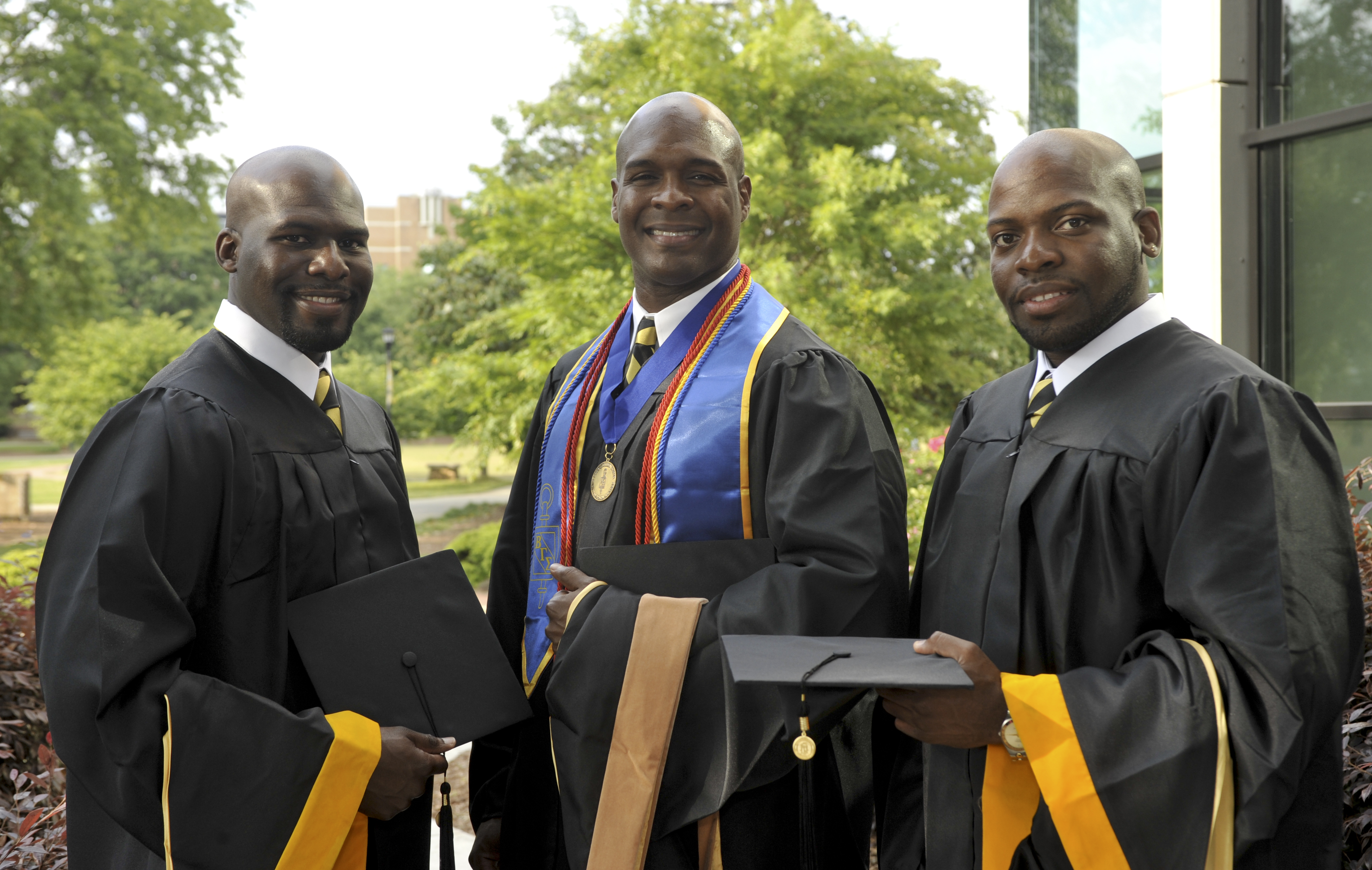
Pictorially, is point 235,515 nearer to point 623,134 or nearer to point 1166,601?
point 623,134

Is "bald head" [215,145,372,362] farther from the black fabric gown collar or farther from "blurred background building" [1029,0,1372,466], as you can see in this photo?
"blurred background building" [1029,0,1372,466]

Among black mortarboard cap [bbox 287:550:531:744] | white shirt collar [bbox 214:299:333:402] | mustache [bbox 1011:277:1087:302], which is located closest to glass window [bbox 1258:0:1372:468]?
mustache [bbox 1011:277:1087:302]

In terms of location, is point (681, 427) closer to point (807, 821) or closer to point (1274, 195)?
point (807, 821)

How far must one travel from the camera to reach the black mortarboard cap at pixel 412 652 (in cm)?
230

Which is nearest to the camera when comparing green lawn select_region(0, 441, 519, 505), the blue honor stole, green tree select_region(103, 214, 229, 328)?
the blue honor stole

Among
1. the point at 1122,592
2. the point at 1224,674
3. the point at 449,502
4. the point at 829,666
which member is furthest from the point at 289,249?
the point at 449,502

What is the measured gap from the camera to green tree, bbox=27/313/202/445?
29438mm

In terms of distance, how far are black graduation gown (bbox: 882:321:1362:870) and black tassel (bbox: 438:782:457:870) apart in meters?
1.06

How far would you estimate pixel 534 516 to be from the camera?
2875mm

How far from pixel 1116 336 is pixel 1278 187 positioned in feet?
14.7

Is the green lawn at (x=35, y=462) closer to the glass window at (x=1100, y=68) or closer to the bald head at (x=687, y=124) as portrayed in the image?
the glass window at (x=1100, y=68)

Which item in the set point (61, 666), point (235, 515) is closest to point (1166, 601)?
point (235, 515)

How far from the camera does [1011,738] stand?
198cm

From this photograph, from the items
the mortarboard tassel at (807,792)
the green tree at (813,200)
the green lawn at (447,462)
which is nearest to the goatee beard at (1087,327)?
the mortarboard tassel at (807,792)
